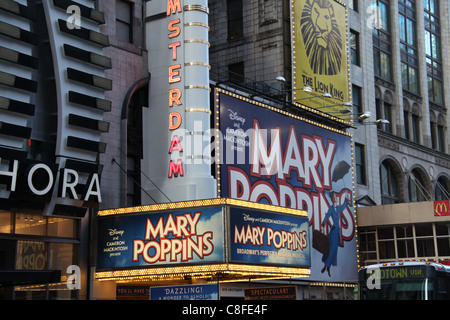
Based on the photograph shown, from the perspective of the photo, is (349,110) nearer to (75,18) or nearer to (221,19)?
(221,19)

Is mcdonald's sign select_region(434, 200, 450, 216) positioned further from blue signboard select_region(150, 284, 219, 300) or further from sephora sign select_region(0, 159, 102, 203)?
sephora sign select_region(0, 159, 102, 203)

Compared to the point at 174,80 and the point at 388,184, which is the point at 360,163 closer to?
the point at 388,184

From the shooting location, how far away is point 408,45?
54562 mm

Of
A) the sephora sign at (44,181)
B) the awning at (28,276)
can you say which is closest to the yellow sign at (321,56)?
the sephora sign at (44,181)

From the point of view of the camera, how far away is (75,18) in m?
25.9

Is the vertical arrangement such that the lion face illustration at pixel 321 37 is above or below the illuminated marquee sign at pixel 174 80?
above

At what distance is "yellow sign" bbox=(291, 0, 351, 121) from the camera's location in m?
39.3

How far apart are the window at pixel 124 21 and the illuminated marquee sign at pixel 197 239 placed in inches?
312

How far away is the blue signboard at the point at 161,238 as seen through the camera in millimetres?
24625

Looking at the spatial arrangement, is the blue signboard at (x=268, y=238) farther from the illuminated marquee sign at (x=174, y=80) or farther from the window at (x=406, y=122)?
the window at (x=406, y=122)

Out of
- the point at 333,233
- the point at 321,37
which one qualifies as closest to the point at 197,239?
the point at 333,233

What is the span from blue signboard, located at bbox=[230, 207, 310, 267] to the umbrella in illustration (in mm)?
11775
